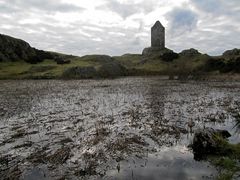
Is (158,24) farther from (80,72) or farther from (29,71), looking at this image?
(29,71)

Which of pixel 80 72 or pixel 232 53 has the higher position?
pixel 232 53

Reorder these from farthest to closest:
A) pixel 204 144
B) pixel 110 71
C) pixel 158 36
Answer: pixel 158 36
pixel 110 71
pixel 204 144

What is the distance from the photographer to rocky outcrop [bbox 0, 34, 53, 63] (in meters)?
89.2

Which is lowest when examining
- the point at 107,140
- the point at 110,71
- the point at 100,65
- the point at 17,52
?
the point at 107,140

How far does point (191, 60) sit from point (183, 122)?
66.2 metres

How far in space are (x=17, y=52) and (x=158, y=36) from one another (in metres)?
48.5

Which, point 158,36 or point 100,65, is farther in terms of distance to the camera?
point 158,36

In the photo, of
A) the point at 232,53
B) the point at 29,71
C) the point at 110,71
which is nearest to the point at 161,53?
the point at 232,53

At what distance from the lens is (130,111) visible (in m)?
24.0

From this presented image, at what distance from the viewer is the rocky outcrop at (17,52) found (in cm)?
8919

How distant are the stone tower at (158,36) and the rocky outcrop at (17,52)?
121ft

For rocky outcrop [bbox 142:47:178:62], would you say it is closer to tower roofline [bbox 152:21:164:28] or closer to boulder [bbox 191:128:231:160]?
tower roofline [bbox 152:21:164:28]

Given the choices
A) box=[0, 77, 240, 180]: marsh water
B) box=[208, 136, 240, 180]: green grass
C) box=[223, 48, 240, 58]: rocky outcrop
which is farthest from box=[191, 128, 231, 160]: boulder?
box=[223, 48, 240, 58]: rocky outcrop

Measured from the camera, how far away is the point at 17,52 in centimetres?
9269
